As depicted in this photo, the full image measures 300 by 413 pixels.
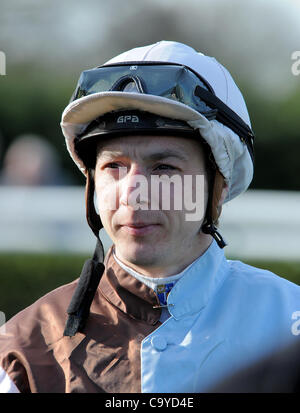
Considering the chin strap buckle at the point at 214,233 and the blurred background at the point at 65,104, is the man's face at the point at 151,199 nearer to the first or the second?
the chin strap buckle at the point at 214,233

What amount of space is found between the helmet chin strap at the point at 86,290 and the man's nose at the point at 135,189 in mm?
360

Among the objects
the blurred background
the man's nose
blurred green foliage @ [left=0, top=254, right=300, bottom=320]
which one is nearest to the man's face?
the man's nose

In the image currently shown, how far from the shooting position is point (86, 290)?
279 cm

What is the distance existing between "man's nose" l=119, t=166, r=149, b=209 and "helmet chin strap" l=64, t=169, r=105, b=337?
360 mm

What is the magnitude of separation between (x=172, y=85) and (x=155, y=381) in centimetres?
111

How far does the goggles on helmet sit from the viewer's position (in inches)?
106

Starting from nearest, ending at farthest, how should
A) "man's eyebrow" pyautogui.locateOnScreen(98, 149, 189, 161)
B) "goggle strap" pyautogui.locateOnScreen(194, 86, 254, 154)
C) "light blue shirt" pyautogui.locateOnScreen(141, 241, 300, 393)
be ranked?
1. "light blue shirt" pyautogui.locateOnScreen(141, 241, 300, 393)
2. "man's eyebrow" pyautogui.locateOnScreen(98, 149, 189, 161)
3. "goggle strap" pyautogui.locateOnScreen(194, 86, 254, 154)

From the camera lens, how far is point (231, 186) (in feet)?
10.4

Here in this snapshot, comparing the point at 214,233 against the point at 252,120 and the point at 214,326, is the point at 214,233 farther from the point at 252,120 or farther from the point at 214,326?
the point at 252,120

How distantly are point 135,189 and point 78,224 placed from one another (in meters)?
4.10

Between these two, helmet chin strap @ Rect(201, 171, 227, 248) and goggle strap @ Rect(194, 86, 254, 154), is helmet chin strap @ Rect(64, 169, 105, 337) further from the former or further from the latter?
goggle strap @ Rect(194, 86, 254, 154)

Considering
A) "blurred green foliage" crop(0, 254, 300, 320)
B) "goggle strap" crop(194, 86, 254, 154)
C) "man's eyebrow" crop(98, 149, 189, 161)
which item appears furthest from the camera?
Result: "blurred green foliage" crop(0, 254, 300, 320)

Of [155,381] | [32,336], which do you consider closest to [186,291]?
[155,381]

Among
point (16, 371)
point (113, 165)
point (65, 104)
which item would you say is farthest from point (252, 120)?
point (16, 371)
